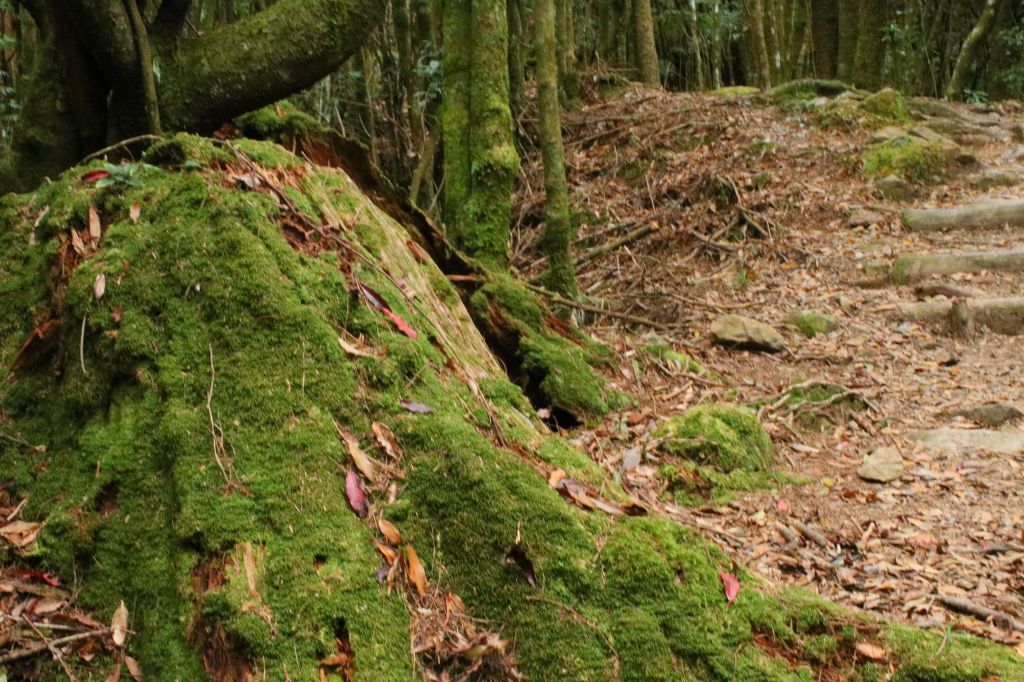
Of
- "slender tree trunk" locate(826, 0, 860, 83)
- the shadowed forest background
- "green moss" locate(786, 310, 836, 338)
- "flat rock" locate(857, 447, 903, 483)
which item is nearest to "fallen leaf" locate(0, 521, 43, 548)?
the shadowed forest background

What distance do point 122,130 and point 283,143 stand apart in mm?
828

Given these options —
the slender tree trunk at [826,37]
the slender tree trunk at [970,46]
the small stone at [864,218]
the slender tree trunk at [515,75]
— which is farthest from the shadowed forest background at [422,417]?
the slender tree trunk at [826,37]

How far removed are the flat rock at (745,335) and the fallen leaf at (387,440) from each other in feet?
15.6

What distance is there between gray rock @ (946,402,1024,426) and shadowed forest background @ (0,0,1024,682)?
0.7 inches

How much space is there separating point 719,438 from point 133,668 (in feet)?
11.0

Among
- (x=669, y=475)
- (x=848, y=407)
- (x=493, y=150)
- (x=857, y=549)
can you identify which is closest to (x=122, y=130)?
(x=493, y=150)

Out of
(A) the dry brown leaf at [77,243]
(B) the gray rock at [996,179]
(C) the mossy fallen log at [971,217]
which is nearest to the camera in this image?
(A) the dry brown leaf at [77,243]

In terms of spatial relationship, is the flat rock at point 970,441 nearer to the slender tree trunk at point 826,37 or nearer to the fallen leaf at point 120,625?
the fallen leaf at point 120,625

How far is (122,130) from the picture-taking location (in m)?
4.33

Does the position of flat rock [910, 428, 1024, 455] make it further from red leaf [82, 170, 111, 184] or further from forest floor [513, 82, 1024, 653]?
red leaf [82, 170, 111, 184]

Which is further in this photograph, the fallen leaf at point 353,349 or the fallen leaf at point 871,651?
the fallen leaf at point 353,349

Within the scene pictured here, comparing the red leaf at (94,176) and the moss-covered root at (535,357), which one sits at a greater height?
the red leaf at (94,176)

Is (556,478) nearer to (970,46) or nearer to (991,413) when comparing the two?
(991,413)

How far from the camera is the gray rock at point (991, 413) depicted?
550 centimetres
